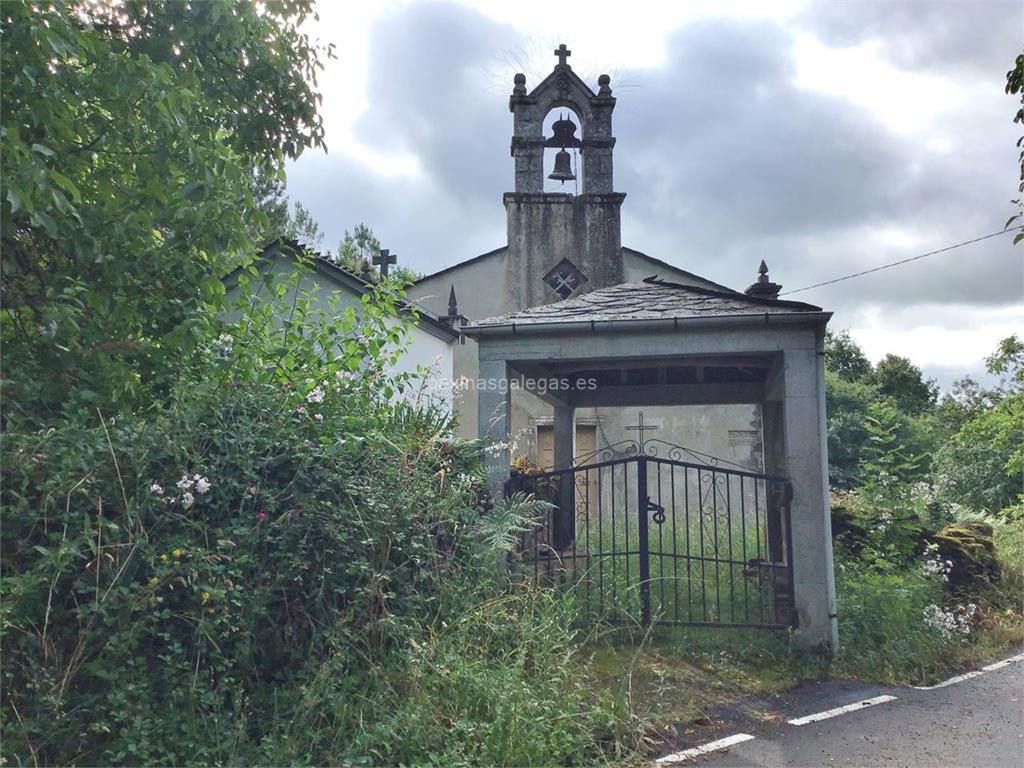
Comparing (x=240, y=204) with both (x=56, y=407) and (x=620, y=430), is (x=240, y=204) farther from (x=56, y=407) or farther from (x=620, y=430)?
(x=620, y=430)

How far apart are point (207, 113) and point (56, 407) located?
2815 millimetres

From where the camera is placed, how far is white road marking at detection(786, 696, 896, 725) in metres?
5.63

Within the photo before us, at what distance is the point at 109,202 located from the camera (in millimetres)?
5473

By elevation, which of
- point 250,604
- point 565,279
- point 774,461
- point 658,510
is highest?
point 565,279

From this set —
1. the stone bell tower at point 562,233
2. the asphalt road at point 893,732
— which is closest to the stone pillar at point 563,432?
the asphalt road at point 893,732

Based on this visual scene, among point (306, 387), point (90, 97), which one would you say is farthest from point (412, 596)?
point (90, 97)

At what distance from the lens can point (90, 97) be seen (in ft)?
18.5

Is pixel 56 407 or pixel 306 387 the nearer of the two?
pixel 56 407

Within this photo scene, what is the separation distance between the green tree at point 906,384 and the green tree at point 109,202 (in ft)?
129

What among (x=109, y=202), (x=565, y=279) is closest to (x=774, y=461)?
(x=109, y=202)

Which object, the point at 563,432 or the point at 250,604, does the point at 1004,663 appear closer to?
the point at 563,432

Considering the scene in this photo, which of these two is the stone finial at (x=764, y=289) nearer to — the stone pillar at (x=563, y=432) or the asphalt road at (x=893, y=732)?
the stone pillar at (x=563, y=432)

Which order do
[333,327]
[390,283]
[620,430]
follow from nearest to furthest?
[333,327] → [390,283] → [620,430]

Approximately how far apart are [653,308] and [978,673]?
13.9 feet
